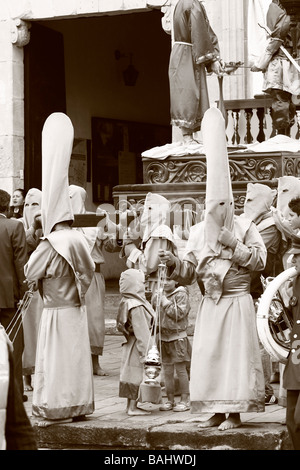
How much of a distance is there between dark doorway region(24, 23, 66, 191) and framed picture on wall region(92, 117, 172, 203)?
120 centimetres

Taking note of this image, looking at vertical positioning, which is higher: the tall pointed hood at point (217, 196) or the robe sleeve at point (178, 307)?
the tall pointed hood at point (217, 196)

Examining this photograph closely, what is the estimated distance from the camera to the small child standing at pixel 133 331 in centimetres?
935

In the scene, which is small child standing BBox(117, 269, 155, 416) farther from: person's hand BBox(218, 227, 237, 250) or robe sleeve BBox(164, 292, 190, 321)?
person's hand BBox(218, 227, 237, 250)

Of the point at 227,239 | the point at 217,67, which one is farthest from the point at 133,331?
the point at 217,67

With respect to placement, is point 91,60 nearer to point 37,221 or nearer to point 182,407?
point 37,221

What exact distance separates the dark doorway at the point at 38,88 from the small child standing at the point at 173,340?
26.4ft

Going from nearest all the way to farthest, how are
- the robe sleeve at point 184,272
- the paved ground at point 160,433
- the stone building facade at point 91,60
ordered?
the paved ground at point 160,433 < the robe sleeve at point 184,272 < the stone building facade at point 91,60

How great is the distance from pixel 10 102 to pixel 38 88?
28.8 inches

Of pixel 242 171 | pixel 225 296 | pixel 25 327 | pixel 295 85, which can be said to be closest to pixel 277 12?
pixel 295 85

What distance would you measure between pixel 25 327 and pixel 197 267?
2.82m

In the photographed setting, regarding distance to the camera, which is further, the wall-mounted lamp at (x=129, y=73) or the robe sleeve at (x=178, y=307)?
the wall-mounted lamp at (x=129, y=73)

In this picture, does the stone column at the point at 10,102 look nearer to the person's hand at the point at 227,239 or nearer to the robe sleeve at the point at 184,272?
the robe sleeve at the point at 184,272

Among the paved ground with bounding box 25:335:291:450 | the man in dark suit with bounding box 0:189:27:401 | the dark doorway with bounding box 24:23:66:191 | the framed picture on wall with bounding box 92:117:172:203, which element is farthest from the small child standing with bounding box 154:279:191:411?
the framed picture on wall with bounding box 92:117:172:203

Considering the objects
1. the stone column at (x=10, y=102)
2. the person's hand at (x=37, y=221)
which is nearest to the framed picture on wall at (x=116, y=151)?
the stone column at (x=10, y=102)
